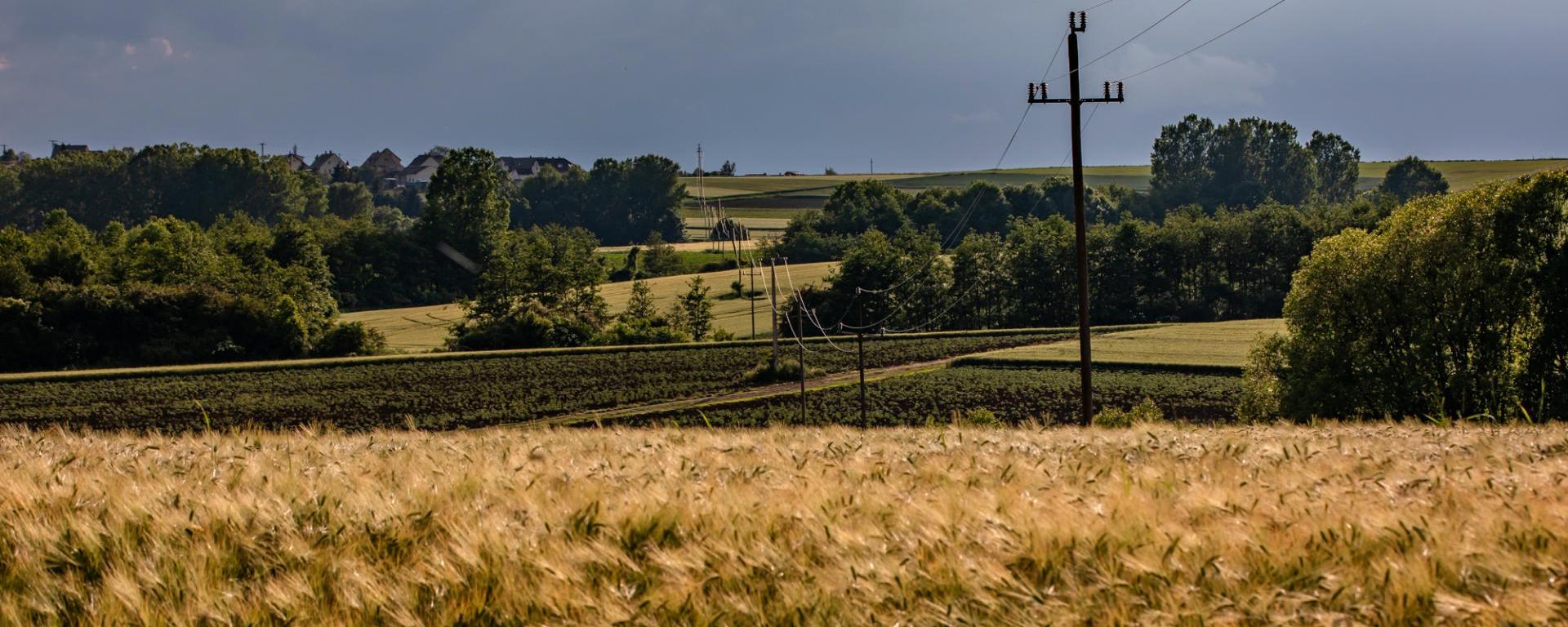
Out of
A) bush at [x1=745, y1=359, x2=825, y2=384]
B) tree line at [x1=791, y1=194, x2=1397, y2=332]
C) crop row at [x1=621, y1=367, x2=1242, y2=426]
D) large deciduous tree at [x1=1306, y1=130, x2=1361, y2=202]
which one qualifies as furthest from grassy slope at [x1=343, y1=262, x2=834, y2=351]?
large deciduous tree at [x1=1306, y1=130, x2=1361, y2=202]

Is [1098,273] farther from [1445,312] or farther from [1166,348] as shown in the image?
[1445,312]

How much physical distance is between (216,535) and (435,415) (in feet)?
138

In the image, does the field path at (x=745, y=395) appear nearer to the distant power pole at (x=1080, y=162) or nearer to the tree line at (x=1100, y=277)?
the distant power pole at (x=1080, y=162)

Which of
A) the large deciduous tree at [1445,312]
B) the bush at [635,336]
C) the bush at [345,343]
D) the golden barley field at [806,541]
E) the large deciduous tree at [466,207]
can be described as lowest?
the bush at [635,336]

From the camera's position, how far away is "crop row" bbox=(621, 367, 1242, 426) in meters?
44.2

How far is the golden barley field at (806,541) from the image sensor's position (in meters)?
4.83

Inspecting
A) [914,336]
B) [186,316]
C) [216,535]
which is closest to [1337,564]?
[216,535]

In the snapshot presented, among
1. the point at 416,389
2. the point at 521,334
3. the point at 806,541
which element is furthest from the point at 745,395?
the point at 806,541

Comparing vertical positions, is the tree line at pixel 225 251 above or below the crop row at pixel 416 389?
above

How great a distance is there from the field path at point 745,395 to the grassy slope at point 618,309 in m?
33.9

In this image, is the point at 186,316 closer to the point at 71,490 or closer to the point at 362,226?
the point at 362,226

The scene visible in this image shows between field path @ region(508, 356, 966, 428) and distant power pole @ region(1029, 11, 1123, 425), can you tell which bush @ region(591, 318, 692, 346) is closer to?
field path @ region(508, 356, 966, 428)

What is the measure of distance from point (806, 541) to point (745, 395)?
48.1 m

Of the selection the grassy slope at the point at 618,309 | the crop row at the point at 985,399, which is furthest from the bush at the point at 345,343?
the crop row at the point at 985,399
